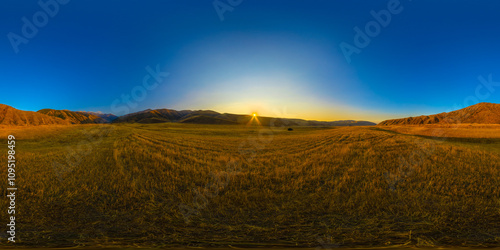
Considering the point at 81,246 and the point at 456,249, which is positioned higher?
the point at 456,249

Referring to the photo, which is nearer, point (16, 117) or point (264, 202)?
point (264, 202)

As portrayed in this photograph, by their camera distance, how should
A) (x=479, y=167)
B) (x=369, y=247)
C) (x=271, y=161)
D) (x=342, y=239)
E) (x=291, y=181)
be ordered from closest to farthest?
1. (x=369, y=247)
2. (x=342, y=239)
3. (x=291, y=181)
4. (x=479, y=167)
5. (x=271, y=161)

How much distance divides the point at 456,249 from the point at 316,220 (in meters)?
2.75

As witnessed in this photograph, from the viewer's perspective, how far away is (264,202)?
706 cm

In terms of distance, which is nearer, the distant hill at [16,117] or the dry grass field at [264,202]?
the dry grass field at [264,202]

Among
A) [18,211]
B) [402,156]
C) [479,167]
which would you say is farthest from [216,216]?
[479,167]

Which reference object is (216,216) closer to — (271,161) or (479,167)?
(271,161)

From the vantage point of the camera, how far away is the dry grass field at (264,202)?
4.86m

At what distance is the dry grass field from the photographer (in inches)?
191

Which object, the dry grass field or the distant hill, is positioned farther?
the distant hill

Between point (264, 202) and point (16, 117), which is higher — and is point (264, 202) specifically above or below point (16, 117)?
below

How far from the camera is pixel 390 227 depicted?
533 centimetres

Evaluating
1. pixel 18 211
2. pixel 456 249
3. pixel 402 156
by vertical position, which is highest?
pixel 402 156

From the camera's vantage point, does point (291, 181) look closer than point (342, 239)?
No
